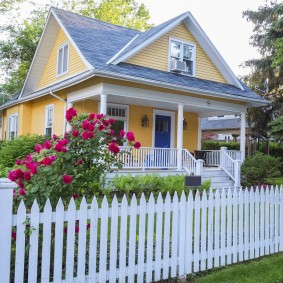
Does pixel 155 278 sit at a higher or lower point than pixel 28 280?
lower

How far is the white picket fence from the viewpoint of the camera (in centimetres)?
326

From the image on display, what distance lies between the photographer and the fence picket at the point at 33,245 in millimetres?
3238

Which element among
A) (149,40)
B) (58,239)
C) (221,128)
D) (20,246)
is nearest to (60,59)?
(149,40)

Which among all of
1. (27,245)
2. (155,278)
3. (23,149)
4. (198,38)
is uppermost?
(198,38)

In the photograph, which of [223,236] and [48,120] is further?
[48,120]

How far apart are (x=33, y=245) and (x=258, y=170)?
11437 mm

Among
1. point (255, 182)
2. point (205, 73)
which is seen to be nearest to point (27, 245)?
point (255, 182)

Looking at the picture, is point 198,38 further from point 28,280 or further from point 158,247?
point 28,280

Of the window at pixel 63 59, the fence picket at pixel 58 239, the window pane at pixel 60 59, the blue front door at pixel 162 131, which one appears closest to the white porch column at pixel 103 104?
the window at pixel 63 59

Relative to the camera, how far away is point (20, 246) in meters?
3.20

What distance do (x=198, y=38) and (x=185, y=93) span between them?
360 centimetres

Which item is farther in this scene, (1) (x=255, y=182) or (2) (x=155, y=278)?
(1) (x=255, y=182)

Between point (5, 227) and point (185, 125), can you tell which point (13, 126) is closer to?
point (185, 125)

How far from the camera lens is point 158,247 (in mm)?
4121
